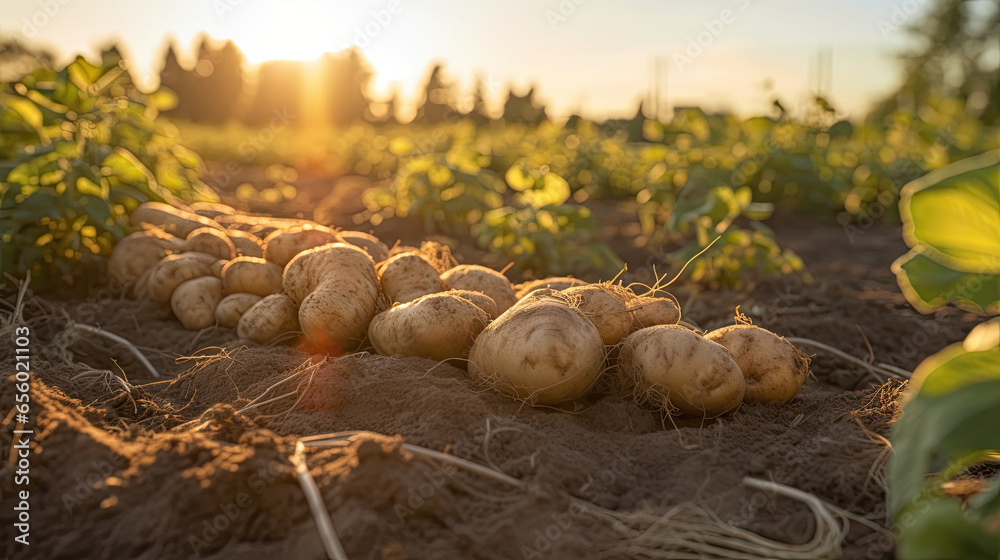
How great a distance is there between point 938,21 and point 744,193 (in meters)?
30.2

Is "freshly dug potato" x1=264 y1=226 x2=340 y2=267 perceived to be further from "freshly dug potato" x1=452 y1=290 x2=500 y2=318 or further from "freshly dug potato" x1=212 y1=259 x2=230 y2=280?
"freshly dug potato" x1=452 y1=290 x2=500 y2=318

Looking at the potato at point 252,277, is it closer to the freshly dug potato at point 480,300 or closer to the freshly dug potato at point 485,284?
the freshly dug potato at point 485,284

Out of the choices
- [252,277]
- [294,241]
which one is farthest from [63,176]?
[294,241]

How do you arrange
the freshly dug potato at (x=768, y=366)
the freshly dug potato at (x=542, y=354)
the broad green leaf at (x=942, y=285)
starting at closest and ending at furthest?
the broad green leaf at (x=942, y=285), the freshly dug potato at (x=542, y=354), the freshly dug potato at (x=768, y=366)

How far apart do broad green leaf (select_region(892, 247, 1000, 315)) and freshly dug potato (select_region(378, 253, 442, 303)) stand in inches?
75.8

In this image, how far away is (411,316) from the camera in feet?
8.69

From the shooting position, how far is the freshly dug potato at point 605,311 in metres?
2.62

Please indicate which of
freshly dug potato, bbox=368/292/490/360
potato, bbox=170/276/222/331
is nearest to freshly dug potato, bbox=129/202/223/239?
potato, bbox=170/276/222/331

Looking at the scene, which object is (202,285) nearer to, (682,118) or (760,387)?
(760,387)

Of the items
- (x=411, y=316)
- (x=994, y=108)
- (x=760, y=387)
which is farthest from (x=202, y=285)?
(x=994, y=108)

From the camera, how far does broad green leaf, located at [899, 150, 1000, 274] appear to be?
4.86ft

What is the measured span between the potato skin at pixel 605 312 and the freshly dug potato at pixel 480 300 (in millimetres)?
359

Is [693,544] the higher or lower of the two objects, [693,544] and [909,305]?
the higher

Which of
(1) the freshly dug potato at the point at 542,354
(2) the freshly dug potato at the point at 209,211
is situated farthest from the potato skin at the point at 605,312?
(2) the freshly dug potato at the point at 209,211
